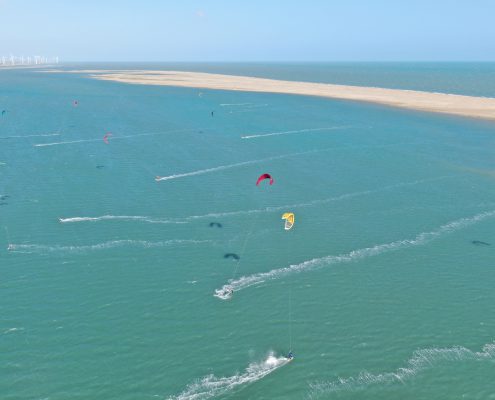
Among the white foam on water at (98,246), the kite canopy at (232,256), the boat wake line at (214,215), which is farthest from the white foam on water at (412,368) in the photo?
the boat wake line at (214,215)

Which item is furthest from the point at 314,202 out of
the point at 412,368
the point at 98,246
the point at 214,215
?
the point at 412,368

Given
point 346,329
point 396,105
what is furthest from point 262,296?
point 396,105

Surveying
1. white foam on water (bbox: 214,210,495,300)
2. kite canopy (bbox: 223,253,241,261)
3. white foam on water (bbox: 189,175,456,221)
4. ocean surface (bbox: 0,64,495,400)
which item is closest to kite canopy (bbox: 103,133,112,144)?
ocean surface (bbox: 0,64,495,400)

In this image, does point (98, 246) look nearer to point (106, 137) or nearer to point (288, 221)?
point (288, 221)

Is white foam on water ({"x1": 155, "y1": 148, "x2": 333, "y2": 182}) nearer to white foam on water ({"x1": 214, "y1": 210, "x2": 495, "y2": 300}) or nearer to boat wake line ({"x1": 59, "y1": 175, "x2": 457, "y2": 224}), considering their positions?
boat wake line ({"x1": 59, "y1": 175, "x2": 457, "y2": 224})

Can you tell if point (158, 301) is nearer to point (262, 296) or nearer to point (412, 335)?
point (262, 296)

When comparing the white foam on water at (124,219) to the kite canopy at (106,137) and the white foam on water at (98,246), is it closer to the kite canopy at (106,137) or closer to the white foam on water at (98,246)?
the white foam on water at (98,246)

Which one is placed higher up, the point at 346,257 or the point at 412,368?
the point at 346,257
